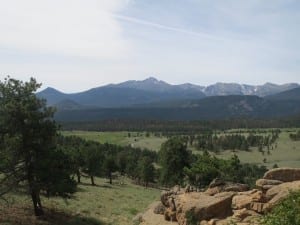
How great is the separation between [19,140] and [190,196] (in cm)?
1659

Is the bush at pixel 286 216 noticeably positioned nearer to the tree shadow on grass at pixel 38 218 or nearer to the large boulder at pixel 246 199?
the large boulder at pixel 246 199

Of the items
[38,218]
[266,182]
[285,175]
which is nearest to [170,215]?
[266,182]

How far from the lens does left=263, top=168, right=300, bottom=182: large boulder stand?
1640 inches

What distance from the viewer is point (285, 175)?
41.9m

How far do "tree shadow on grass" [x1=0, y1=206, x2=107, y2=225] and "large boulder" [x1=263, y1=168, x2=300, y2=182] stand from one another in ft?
57.0

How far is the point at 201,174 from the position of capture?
227 feet

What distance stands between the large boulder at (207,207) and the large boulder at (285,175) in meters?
5.30

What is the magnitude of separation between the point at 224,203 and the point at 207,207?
157cm

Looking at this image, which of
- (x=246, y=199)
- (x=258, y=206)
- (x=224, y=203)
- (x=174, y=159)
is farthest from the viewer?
(x=174, y=159)

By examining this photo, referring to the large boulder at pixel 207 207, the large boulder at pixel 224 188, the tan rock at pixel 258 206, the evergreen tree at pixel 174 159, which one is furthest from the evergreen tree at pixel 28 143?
the evergreen tree at pixel 174 159

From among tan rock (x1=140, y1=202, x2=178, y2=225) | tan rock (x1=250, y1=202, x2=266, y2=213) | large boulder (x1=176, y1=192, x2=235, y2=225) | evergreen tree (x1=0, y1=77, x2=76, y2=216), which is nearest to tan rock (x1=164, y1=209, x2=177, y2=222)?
tan rock (x1=140, y1=202, x2=178, y2=225)

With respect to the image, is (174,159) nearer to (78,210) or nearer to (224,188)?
(78,210)

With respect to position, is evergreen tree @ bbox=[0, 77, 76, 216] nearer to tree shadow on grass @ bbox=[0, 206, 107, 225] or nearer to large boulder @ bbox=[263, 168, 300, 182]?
tree shadow on grass @ bbox=[0, 206, 107, 225]

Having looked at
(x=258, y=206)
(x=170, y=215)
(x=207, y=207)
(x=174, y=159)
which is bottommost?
(x=170, y=215)
